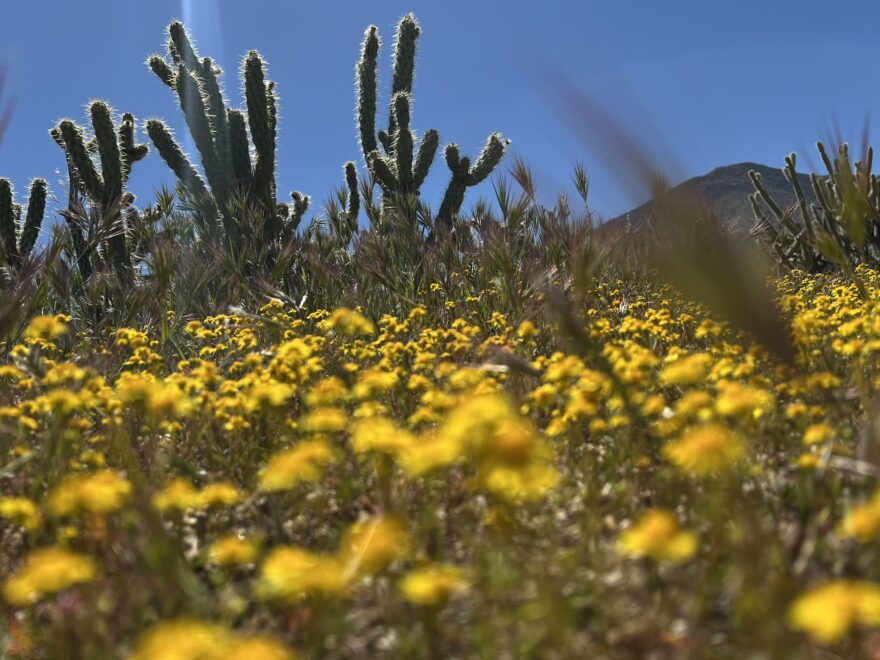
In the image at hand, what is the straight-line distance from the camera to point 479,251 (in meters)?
6.38

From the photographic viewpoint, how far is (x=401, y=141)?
447 inches

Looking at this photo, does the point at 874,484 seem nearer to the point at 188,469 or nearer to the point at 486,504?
the point at 486,504

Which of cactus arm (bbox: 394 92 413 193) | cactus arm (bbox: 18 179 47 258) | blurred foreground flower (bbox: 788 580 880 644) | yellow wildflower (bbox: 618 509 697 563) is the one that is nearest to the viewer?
blurred foreground flower (bbox: 788 580 880 644)

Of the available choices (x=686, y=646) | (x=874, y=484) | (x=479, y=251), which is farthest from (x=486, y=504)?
(x=479, y=251)

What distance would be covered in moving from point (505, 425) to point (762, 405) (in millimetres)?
933

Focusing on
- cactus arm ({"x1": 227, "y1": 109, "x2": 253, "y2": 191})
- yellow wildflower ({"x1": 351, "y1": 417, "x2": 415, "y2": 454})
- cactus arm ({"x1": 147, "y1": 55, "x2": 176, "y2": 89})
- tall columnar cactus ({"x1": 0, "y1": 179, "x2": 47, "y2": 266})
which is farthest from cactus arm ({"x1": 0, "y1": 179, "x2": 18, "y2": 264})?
yellow wildflower ({"x1": 351, "y1": 417, "x2": 415, "y2": 454})

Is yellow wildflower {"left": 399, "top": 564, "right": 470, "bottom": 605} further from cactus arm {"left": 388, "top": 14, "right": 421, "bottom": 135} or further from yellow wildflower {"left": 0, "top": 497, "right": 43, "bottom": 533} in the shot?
cactus arm {"left": 388, "top": 14, "right": 421, "bottom": 135}

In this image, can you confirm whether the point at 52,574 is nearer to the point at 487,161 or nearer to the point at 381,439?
the point at 381,439

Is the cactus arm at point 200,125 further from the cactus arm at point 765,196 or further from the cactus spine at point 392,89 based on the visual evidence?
the cactus arm at point 765,196

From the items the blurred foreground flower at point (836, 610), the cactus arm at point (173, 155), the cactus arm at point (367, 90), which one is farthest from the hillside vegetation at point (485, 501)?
the cactus arm at point (367, 90)

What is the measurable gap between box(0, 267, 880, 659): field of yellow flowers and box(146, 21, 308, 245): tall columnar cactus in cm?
760

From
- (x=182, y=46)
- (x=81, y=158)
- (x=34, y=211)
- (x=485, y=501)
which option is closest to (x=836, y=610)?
(x=485, y=501)

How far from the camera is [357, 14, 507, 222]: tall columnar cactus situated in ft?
37.6

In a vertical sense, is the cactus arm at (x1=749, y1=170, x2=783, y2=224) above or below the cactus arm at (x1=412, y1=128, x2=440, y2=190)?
below
